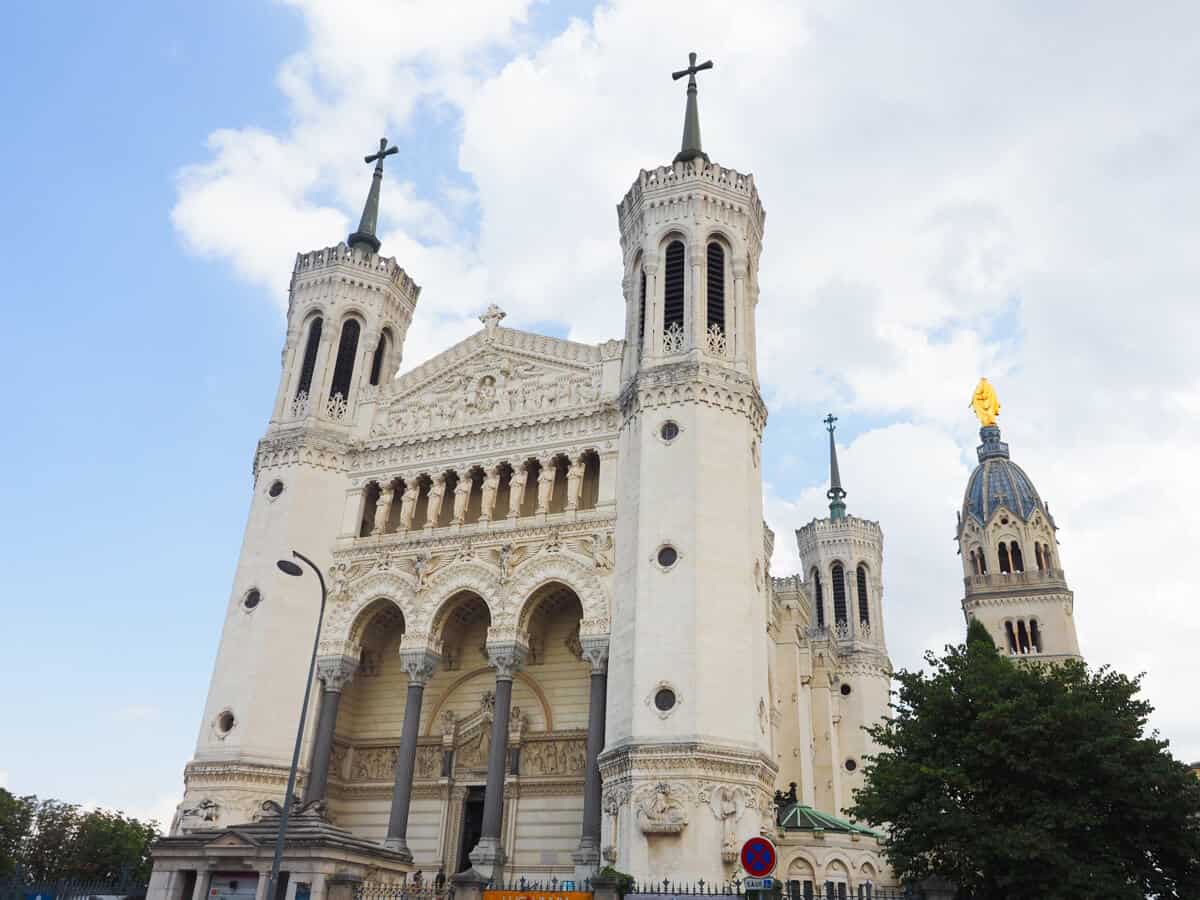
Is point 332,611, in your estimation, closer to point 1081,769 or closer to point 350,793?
point 350,793

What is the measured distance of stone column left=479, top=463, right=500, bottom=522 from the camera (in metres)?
33.3

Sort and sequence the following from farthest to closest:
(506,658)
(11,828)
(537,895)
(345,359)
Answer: (11,828) < (345,359) < (506,658) < (537,895)

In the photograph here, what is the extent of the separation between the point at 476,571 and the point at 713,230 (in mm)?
13927

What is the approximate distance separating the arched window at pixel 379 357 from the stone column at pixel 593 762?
50.2 feet

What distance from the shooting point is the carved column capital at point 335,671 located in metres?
32.4

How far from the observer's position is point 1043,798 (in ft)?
66.9

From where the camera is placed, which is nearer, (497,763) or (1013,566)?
(497,763)

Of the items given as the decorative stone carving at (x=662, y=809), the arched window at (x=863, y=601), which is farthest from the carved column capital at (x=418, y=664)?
the arched window at (x=863, y=601)

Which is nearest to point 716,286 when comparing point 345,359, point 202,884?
point 345,359

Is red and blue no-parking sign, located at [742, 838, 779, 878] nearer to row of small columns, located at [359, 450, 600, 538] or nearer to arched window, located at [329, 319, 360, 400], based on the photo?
row of small columns, located at [359, 450, 600, 538]

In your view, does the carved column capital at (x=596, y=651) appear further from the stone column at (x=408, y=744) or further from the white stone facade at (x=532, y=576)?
the stone column at (x=408, y=744)

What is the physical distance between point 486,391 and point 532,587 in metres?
8.32

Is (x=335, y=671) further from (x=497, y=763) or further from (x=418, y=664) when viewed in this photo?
(x=497, y=763)

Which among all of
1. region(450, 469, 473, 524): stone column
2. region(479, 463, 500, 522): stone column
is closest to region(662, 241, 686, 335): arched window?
region(479, 463, 500, 522): stone column
